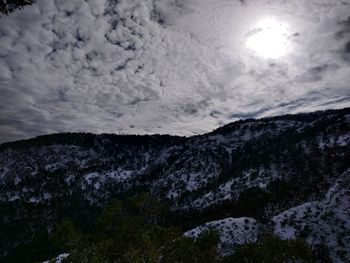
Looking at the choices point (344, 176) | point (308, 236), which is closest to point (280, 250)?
point (308, 236)

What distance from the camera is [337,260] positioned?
83938mm

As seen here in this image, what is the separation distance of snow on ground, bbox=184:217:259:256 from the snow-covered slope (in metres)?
9.07

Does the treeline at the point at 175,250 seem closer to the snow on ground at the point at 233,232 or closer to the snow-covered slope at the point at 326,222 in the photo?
the snow-covered slope at the point at 326,222

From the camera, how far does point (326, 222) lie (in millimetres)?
102750

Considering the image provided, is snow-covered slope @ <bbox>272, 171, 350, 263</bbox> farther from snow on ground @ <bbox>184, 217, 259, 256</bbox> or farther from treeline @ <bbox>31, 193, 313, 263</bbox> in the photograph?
treeline @ <bbox>31, 193, 313, 263</bbox>

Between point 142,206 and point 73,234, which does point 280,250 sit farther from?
point 142,206

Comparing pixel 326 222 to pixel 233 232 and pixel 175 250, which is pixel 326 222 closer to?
pixel 233 232

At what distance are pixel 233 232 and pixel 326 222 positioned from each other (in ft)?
99.2

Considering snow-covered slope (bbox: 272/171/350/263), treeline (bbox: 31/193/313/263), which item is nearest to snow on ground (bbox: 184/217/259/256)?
snow-covered slope (bbox: 272/171/350/263)

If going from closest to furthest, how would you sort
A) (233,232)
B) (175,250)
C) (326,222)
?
(175,250)
(326,222)
(233,232)

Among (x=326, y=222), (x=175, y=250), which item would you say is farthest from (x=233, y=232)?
(x=175, y=250)

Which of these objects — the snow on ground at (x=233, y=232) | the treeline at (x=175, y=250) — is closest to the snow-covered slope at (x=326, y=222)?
the snow on ground at (x=233, y=232)

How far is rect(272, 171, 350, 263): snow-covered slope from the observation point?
91.5m

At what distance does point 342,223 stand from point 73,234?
77480mm
